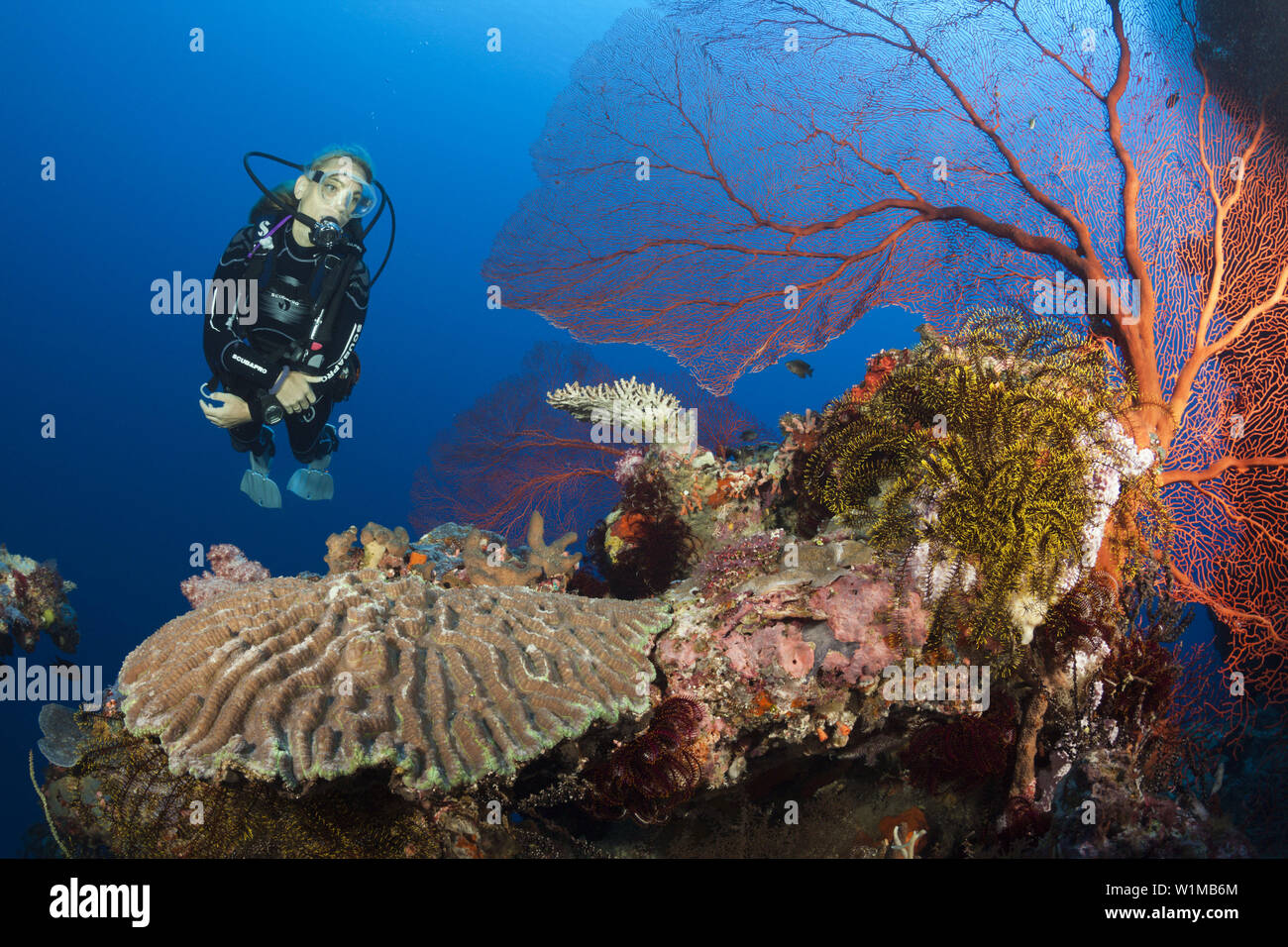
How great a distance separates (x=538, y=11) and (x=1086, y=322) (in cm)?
4590

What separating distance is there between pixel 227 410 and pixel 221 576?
301 centimetres

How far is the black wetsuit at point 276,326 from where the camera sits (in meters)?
7.25

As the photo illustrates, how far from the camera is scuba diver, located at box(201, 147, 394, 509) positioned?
7.18m

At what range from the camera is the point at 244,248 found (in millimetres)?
7082

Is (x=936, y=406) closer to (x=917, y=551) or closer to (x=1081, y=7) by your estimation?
(x=917, y=551)

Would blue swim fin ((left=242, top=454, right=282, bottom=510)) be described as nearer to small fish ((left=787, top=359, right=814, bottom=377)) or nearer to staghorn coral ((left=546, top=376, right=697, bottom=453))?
staghorn coral ((left=546, top=376, right=697, bottom=453))

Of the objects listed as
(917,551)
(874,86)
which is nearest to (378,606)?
(917,551)

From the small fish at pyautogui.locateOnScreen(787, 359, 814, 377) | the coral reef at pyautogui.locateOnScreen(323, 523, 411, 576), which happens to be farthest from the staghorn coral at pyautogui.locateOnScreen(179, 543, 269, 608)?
the small fish at pyautogui.locateOnScreen(787, 359, 814, 377)

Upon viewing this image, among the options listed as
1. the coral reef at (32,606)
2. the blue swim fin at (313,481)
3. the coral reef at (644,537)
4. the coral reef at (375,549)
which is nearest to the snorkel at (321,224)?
the blue swim fin at (313,481)

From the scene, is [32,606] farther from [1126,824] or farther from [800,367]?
[1126,824]

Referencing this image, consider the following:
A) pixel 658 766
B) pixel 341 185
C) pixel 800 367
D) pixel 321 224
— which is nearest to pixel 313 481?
pixel 321 224

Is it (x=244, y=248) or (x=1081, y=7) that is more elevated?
(x=1081, y=7)

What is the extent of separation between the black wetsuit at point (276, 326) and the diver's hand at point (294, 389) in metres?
0.08

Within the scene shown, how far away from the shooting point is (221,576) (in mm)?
5465
